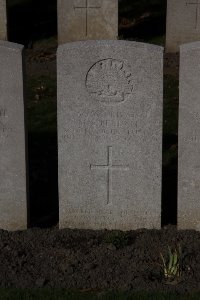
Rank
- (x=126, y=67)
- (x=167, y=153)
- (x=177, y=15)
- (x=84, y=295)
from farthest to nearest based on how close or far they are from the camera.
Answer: (x=177, y=15) → (x=167, y=153) → (x=126, y=67) → (x=84, y=295)

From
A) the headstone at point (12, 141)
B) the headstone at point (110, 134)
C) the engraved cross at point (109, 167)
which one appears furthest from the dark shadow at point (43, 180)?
the engraved cross at point (109, 167)

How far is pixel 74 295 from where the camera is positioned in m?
5.70

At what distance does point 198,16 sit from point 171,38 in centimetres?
60

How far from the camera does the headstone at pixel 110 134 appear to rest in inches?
258

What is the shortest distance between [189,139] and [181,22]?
7.08 metres

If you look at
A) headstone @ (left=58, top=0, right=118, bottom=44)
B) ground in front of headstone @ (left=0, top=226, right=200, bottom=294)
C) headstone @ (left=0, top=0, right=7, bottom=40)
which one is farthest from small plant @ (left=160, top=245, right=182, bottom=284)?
headstone @ (left=0, top=0, right=7, bottom=40)

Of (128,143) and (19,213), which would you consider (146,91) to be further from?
(19,213)

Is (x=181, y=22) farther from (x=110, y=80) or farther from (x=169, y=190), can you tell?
(x=110, y=80)

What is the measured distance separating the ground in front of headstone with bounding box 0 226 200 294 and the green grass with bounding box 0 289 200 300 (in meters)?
0.09

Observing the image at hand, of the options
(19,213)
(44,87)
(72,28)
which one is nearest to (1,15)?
(72,28)

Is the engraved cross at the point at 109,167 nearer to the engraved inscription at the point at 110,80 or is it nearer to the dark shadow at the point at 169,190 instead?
the engraved inscription at the point at 110,80

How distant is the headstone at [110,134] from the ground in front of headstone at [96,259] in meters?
0.19

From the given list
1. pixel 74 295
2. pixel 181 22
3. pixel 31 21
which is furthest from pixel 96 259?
pixel 31 21

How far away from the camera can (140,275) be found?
5.96 metres
